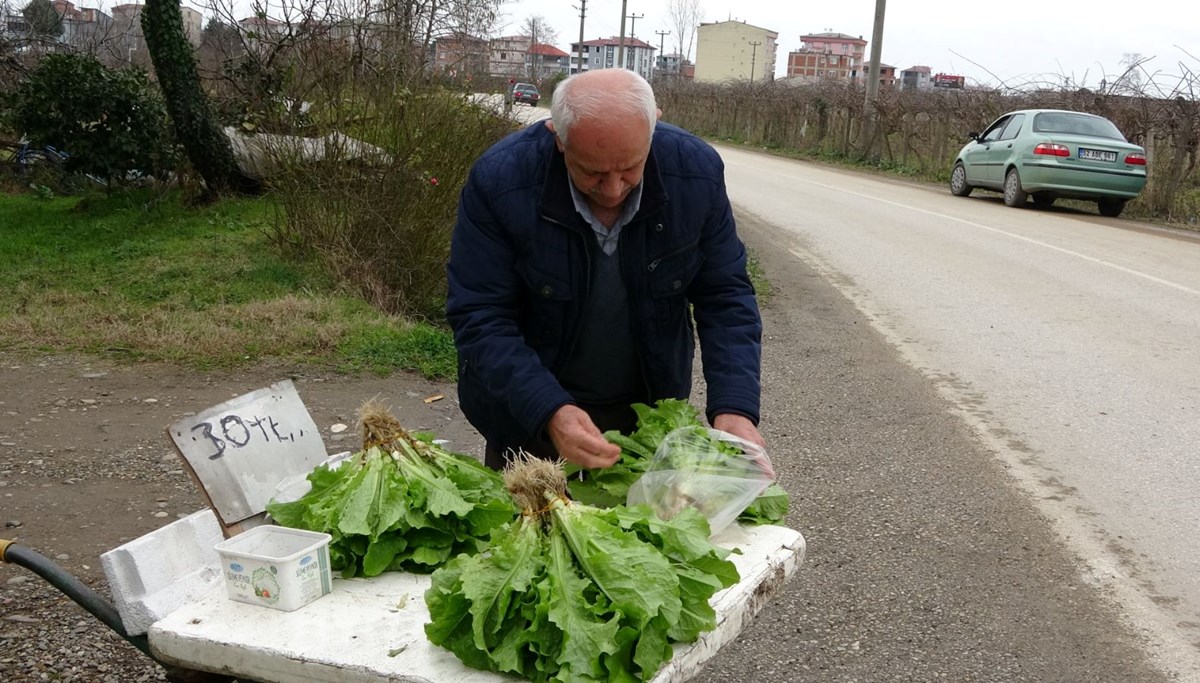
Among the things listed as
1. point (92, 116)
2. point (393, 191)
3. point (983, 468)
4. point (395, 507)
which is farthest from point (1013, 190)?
point (395, 507)

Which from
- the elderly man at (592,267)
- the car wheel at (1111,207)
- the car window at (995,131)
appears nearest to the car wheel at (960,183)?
the car window at (995,131)

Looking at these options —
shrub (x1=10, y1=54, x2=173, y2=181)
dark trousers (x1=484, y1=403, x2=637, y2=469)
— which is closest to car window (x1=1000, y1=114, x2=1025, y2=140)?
shrub (x1=10, y1=54, x2=173, y2=181)

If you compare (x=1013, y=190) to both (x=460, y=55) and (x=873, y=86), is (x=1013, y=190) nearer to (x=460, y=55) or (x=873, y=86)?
(x=460, y=55)

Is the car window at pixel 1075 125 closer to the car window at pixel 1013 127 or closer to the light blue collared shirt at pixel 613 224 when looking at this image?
→ the car window at pixel 1013 127

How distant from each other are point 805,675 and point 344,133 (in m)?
6.93

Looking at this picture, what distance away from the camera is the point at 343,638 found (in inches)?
86.4

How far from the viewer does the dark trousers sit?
3544 millimetres

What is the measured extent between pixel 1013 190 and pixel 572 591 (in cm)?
A: 1871

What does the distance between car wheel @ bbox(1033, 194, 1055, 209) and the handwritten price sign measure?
61.6ft

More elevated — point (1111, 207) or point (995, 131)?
point (995, 131)

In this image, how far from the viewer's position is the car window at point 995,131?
20.2 metres

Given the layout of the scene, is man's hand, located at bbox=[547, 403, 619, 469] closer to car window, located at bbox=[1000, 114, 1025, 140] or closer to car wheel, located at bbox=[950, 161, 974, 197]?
car window, located at bbox=[1000, 114, 1025, 140]

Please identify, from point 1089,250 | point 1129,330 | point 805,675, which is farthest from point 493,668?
point 1089,250

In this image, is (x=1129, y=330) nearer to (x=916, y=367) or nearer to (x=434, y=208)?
(x=916, y=367)
